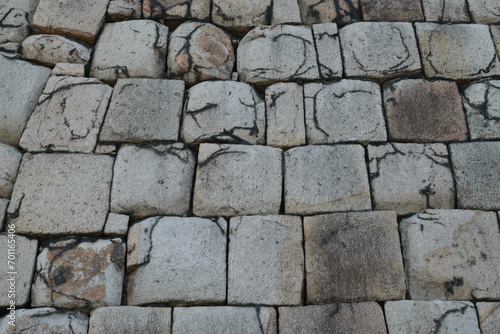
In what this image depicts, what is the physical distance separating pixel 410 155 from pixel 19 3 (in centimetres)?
294

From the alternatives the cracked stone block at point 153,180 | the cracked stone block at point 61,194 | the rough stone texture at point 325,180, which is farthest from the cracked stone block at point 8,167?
the rough stone texture at point 325,180

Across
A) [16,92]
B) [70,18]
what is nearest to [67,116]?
[16,92]

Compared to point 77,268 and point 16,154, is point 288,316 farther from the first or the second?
point 16,154

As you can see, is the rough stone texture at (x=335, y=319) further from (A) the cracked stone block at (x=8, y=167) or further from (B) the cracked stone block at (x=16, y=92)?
(B) the cracked stone block at (x=16, y=92)

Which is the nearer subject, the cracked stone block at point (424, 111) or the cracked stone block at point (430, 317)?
the cracked stone block at point (430, 317)

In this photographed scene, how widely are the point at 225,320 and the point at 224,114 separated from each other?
4.04 feet

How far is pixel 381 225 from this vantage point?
2.32 m

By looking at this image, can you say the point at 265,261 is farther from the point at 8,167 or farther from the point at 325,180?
the point at 8,167

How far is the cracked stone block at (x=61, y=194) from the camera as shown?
231 centimetres

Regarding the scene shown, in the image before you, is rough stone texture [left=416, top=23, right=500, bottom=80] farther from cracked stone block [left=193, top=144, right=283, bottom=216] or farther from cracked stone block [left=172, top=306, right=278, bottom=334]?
cracked stone block [left=172, top=306, right=278, bottom=334]

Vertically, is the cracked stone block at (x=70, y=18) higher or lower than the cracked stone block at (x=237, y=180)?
higher

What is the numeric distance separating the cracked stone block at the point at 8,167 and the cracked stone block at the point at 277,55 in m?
1.51

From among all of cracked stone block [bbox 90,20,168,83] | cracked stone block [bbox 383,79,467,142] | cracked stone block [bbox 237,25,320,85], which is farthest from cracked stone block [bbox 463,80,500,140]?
cracked stone block [bbox 90,20,168,83]

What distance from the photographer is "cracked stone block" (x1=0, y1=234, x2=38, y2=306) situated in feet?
7.06
